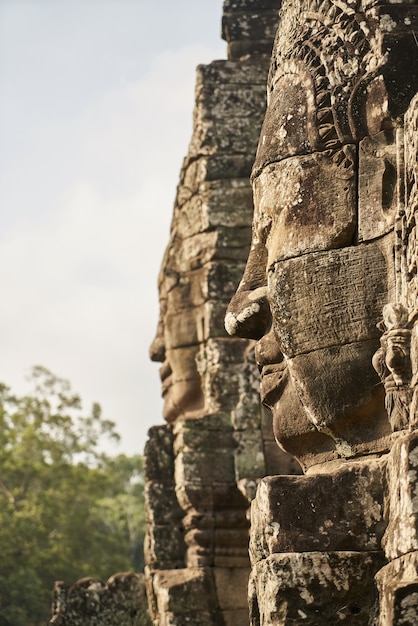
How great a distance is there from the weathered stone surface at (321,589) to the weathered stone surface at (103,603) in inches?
287

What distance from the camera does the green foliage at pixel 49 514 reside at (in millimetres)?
26250

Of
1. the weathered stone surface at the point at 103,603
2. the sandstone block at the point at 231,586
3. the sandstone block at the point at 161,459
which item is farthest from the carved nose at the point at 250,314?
the weathered stone surface at the point at 103,603

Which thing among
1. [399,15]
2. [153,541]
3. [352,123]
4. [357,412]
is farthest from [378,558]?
[153,541]

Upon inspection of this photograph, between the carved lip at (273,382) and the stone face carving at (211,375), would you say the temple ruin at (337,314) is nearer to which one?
the carved lip at (273,382)

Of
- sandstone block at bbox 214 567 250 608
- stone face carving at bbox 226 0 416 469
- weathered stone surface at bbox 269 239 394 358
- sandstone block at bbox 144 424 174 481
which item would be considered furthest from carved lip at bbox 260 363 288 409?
sandstone block at bbox 144 424 174 481

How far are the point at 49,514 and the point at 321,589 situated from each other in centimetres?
2452

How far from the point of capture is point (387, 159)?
6.75 meters

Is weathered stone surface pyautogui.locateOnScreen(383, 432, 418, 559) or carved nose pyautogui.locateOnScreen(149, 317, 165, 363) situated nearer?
weathered stone surface pyautogui.locateOnScreen(383, 432, 418, 559)

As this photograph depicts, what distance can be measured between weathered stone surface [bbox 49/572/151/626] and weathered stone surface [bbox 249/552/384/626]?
7279mm

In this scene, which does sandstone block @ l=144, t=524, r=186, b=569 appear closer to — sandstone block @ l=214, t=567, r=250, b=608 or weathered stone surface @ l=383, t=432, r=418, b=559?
sandstone block @ l=214, t=567, r=250, b=608

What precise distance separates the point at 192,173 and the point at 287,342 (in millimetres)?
7132

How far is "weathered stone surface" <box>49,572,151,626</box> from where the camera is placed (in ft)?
43.8

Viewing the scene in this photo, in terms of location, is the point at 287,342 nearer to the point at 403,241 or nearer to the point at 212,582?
the point at 403,241

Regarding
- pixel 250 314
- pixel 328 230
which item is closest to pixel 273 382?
pixel 250 314
